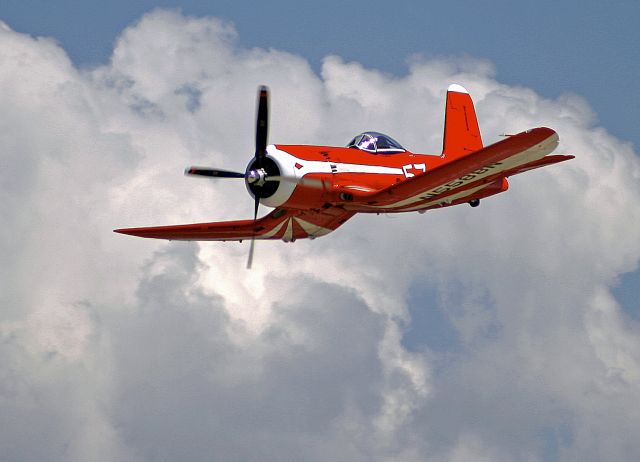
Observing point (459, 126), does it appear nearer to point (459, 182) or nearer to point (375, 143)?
point (375, 143)

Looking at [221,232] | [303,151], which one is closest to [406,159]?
[303,151]

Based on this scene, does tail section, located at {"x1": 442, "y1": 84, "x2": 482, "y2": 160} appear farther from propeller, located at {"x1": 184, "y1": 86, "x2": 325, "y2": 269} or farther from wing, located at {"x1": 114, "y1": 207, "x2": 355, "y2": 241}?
propeller, located at {"x1": 184, "y1": 86, "x2": 325, "y2": 269}

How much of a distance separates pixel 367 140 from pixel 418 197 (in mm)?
2560

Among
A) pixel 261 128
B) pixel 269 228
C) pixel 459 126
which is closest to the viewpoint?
pixel 261 128

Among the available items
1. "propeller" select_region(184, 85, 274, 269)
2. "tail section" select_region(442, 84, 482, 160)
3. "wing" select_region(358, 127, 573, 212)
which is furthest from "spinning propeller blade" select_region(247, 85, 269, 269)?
"tail section" select_region(442, 84, 482, 160)

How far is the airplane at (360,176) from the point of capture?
35406 millimetres

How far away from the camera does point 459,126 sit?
4381 centimetres

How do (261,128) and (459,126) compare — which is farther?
(459,126)

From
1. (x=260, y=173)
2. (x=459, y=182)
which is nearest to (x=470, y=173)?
(x=459, y=182)

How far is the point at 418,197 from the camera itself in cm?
3734

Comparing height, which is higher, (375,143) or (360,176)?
(375,143)

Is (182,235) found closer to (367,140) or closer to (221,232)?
(221,232)

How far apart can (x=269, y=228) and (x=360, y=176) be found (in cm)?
436

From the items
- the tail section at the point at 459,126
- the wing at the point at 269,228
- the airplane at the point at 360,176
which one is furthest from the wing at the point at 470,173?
the tail section at the point at 459,126
